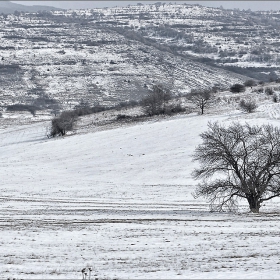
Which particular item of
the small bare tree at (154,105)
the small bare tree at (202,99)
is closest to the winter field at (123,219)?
the small bare tree at (202,99)

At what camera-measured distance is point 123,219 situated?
95.7 feet

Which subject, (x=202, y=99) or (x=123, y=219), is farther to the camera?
(x=202, y=99)

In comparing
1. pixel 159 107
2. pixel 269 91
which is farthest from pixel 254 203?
pixel 269 91

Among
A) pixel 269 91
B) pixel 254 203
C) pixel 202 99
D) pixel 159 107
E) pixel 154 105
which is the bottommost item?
pixel 159 107

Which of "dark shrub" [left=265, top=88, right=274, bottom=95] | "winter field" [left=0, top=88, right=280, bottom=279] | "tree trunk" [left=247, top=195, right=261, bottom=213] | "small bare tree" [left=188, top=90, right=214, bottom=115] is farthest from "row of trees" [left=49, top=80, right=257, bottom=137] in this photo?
"tree trunk" [left=247, top=195, right=261, bottom=213]

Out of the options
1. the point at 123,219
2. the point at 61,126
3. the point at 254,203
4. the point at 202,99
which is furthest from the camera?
the point at 202,99

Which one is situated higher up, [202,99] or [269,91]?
[202,99]

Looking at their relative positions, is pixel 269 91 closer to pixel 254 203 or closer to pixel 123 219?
pixel 254 203

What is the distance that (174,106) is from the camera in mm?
98000

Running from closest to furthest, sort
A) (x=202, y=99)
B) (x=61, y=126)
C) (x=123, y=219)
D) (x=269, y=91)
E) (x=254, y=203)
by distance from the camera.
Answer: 1. (x=123, y=219)
2. (x=254, y=203)
3. (x=61, y=126)
4. (x=202, y=99)
5. (x=269, y=91)

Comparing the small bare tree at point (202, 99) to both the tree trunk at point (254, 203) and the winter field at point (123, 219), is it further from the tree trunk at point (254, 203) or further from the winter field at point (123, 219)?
the tree trunk at point (254, 203)

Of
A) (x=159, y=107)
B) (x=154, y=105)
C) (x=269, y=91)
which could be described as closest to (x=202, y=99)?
(x=159, y=107)

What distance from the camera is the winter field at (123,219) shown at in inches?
709

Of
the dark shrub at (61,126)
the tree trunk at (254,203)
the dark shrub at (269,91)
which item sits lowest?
the dark shrub at (61,126)
